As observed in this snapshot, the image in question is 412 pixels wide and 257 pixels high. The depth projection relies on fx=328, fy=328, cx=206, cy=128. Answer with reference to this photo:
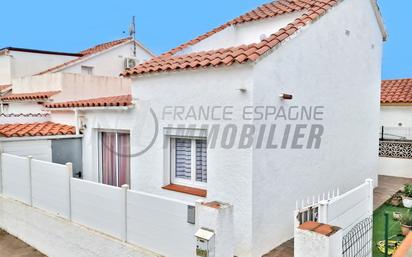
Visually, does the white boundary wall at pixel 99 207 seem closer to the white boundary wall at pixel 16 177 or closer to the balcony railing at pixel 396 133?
the white boundary wall at pixel 16 177

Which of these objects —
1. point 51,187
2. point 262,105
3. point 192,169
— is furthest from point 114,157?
point 262,105

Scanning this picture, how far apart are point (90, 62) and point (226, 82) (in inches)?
789

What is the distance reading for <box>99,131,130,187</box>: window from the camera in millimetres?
11859

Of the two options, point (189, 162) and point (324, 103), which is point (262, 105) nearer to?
point (189, 162)

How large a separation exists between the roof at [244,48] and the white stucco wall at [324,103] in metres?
0.29

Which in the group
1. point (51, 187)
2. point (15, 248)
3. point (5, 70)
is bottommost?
point (15, 248)

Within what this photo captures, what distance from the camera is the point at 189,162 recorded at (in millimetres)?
9797

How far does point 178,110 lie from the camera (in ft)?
31.1

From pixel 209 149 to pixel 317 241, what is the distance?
3.92 metres

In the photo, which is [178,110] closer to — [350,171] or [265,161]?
[265,161]

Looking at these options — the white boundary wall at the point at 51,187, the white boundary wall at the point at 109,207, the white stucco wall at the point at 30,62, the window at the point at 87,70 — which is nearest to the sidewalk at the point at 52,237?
the white boundary wall at the point at 109,207

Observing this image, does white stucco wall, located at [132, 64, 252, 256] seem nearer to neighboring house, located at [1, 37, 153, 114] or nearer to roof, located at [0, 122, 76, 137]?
roof, located at [0, 122, 76, 137]

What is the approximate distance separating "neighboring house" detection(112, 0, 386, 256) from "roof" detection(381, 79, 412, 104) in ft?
26.4

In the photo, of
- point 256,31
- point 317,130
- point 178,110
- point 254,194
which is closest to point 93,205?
point 178,110
